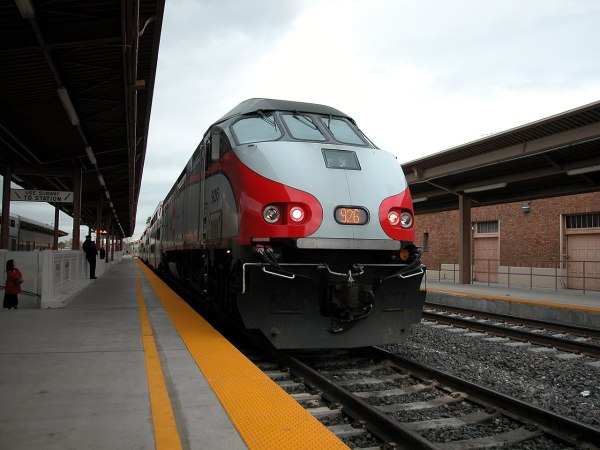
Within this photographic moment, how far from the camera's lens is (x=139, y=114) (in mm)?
12398

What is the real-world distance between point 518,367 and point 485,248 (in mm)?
19588

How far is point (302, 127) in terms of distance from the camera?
22.1 ft

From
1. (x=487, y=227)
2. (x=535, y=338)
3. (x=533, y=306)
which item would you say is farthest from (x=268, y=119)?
(x=487, y=227)

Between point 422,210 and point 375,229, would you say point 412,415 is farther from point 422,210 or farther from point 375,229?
point 422,210

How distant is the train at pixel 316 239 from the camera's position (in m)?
5.54

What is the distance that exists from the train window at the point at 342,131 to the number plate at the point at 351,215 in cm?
123

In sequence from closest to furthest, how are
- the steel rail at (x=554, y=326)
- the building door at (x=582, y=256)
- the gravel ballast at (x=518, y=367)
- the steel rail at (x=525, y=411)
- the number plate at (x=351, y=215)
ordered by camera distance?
the steel rail at (x=525, y=411)
the gravel ballast at (x=518, y=367)
the number plate at (x=351, y=215)
the steel rail at (x=554, y=326)
the building door at (x=582, y=256)

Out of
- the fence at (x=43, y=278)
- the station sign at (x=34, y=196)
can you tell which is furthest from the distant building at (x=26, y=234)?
the fence at (x=43, y=278)

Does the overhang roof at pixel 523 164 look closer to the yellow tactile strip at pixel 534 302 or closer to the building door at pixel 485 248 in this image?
the yellow tactile strip at pixel 534 302

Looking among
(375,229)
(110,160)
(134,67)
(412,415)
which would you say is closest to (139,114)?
(134,67)

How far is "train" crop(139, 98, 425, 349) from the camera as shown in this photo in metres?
5.54

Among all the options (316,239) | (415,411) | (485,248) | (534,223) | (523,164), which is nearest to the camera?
(415,411)

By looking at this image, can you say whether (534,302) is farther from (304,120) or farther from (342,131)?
(304,120)

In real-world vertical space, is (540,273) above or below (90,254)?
below
